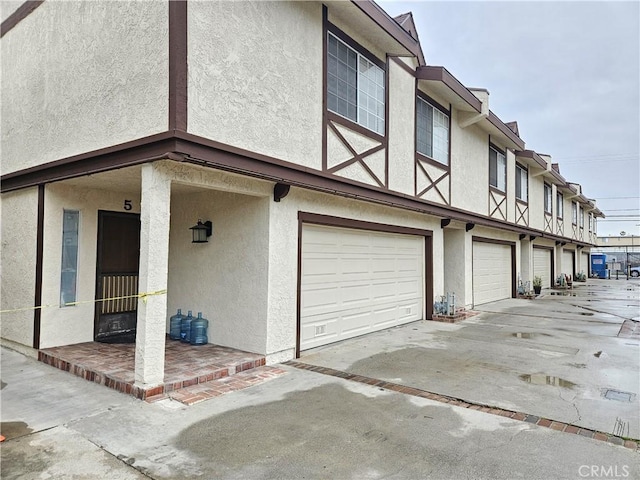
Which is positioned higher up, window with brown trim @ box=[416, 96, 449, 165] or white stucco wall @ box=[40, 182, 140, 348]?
window with brown trim @ box=[416, 96, 449, 165]

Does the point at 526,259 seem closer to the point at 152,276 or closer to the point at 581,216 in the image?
the point at 581,216

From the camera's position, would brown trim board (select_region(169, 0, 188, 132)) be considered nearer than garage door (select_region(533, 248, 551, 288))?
Yes

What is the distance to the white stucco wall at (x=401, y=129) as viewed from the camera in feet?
28.3

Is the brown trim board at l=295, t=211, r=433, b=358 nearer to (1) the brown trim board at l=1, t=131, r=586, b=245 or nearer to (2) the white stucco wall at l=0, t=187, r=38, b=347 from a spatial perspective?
(1) the brown trim board at l=1, t=131, r=586, b=245

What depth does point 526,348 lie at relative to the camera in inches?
296

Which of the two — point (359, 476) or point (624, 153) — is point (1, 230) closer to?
point (359, 476)

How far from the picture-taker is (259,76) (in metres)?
5.54

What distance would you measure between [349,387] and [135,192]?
504 centimetres

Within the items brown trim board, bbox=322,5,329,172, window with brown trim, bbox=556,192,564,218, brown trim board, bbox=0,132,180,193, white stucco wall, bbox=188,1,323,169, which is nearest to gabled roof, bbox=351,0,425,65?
brown trim board, bbox=322,5,329,172

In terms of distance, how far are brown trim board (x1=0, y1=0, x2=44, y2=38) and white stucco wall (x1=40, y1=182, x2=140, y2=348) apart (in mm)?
3200

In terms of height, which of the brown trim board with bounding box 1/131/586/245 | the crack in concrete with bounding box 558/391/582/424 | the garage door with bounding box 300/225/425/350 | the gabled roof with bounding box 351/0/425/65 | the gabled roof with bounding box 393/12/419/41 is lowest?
the crack in concrete with bounding box 558/391/582/424

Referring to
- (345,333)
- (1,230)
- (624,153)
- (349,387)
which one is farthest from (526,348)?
(624,153)

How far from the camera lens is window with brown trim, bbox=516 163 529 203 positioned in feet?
56.1

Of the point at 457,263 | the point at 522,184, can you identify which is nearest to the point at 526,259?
the point at 522,184
